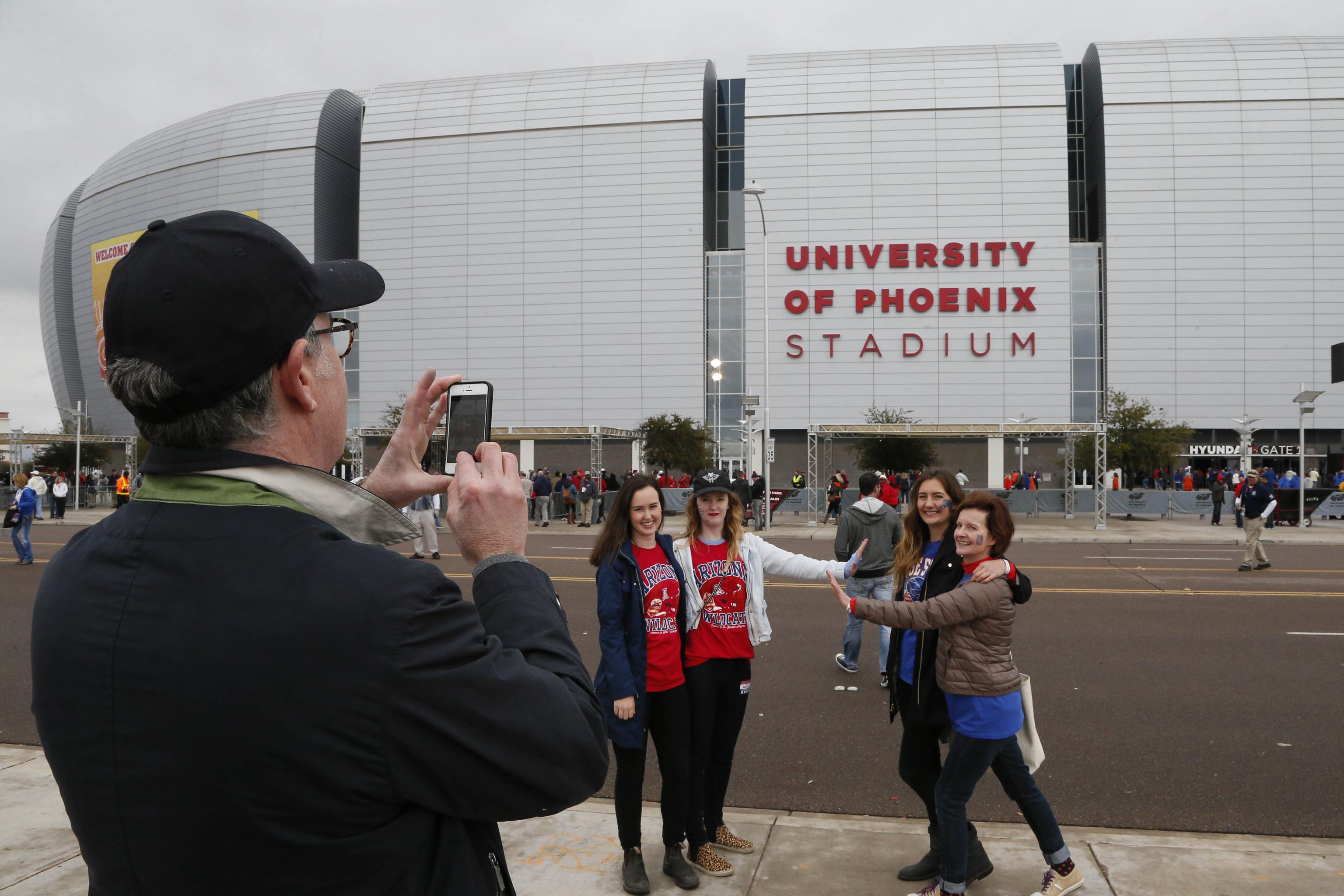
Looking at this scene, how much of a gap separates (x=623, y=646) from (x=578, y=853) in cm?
109

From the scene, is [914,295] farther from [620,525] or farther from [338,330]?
[338,330]

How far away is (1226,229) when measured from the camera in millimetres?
47031

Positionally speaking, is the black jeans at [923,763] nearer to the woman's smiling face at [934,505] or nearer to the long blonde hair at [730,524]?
the woman's smiling face at [934,505]

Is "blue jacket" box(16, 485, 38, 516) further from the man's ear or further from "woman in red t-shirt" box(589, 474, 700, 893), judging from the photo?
the man's ear

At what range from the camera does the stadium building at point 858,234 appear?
47000 millimetres

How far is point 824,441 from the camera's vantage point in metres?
50.9

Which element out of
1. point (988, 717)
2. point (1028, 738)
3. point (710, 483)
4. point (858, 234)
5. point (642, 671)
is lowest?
point (1028, 738)

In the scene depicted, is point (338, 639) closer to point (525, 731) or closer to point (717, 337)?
point (525, 731)

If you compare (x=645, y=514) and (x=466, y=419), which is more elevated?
(x=466, y=419)

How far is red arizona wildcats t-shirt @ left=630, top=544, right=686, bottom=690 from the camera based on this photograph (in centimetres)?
436

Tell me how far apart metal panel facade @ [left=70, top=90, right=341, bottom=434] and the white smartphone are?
5453cm

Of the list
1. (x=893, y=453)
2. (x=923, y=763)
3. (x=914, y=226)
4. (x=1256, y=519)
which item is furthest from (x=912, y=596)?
(x=914, y=226)

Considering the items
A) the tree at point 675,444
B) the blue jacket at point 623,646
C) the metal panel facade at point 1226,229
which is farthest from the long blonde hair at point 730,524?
the metal panel facade at point 1226,229

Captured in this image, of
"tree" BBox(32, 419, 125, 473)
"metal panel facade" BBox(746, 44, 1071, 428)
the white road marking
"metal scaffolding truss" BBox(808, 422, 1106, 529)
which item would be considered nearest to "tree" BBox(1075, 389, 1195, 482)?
"metal scaffolding truss" BBox(808, 422, 1106, 529)
